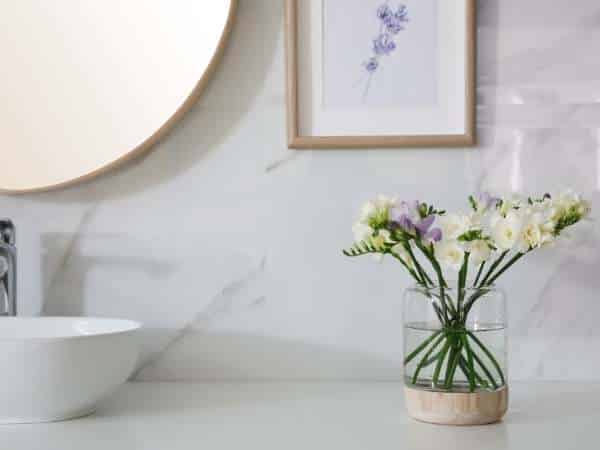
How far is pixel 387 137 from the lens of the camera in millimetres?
A: 1288

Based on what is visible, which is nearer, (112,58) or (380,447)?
(380,447)

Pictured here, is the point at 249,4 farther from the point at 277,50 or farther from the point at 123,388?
the point at 123,388

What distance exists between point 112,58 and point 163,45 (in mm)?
88

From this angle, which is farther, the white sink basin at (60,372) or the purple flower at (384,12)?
the purple flower at (384,12)

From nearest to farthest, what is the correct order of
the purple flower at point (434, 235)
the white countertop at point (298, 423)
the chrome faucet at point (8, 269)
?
the white countertop at point (298, 423), the purple flower at point (434, 235), the chrome faucet at point (8, 269)

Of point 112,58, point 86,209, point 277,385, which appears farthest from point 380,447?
point 112,58

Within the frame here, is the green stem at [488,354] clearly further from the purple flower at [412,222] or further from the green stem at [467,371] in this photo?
the purple flower at [412,222]

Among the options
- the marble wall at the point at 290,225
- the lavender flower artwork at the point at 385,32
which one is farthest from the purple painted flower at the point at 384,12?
the marble wall at the point at 290,225

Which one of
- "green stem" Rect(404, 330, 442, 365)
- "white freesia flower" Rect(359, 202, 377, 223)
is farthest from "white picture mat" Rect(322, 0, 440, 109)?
"green stem" Rect(404, 330, 442, 365)

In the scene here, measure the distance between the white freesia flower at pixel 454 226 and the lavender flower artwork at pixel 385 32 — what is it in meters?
0.34

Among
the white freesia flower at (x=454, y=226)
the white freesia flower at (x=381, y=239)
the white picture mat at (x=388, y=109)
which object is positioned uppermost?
the white picture mat at (x=388, y=109)

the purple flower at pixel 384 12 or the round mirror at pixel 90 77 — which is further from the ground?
the purple flower at pixel 384 12

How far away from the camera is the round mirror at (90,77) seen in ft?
4.28

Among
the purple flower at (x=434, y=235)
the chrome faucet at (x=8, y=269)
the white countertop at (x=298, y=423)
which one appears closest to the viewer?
the white countertop at (x=298, y=423)
